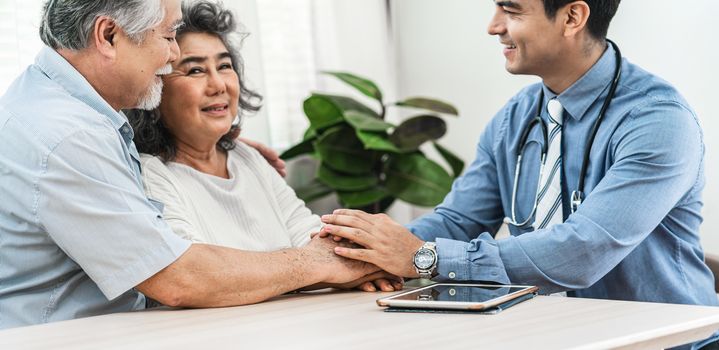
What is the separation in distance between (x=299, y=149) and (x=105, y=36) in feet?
6.00

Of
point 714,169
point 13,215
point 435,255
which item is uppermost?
point 13,215

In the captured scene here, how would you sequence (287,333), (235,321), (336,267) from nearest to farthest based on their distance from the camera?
(287,333) < (235,321) < (336,267)

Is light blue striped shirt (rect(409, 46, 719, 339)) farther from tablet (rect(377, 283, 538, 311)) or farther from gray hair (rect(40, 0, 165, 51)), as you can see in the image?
gray hair (rect(40, 0, 165, 51))

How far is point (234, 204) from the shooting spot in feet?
7.37

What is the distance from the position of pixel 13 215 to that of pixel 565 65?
1.36 m

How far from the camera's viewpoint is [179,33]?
230 centimetres

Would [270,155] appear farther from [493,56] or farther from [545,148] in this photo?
[493,56]

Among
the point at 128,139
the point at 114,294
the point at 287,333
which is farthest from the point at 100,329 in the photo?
the point at 128,139

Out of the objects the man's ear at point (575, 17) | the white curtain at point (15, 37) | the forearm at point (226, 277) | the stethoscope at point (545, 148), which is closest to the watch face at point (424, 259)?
the forearm at point (226, 277)

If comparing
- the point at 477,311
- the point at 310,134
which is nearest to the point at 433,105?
the point at 310,134

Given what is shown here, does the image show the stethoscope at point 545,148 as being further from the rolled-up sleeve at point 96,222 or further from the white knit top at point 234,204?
the rolled-up sleeve at point 96,222

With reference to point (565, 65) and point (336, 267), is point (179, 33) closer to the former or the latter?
point (336, 267)

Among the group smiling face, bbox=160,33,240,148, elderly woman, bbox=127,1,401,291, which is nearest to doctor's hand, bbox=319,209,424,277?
elderly woman, bbox=127,1,401,291

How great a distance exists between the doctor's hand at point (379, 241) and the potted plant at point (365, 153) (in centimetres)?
154
